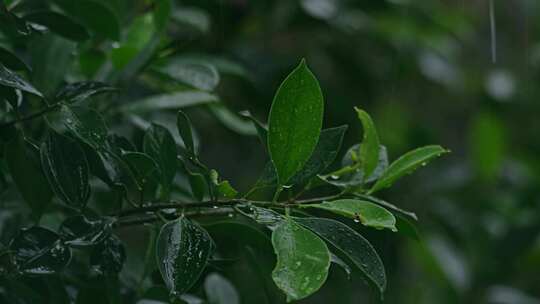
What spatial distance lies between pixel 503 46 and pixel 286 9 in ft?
3.06

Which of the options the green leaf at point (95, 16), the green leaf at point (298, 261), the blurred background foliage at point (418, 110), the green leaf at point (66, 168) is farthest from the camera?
the blurred background foliage at point (418, 110)

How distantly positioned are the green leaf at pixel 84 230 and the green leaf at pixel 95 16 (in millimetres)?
211

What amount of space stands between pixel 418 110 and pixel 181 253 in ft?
4.76

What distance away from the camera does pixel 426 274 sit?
1.74 m

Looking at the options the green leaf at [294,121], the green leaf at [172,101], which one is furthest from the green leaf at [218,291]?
the green leaf at [294,121]

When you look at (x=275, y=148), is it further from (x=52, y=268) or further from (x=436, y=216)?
(x=436, y=216)

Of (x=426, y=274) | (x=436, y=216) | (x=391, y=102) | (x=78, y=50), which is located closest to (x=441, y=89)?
(x=391, y=102)

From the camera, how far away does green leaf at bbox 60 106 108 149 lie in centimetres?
57

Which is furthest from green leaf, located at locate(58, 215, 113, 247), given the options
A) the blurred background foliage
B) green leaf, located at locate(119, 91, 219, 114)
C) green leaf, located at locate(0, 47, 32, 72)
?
the blurred background foliage

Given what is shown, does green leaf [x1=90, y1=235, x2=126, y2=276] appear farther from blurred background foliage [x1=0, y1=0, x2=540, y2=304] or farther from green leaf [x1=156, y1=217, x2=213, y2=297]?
blurred background foliage [x1=0, y1=0, x2=540, y2=304]

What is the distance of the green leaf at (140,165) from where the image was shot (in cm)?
59

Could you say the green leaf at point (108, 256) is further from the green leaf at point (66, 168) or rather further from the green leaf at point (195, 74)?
the green leaf at point (195, 74)

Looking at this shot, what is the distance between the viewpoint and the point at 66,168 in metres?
0.59

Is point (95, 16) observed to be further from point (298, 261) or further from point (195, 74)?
point (298, 261)
